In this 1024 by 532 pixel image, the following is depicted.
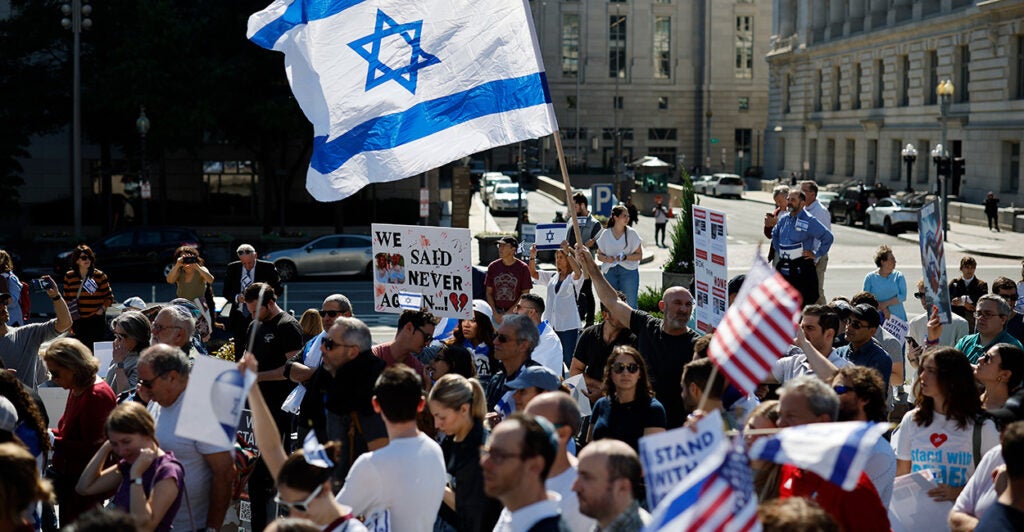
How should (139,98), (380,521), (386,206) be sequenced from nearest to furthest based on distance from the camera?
(380,521) → (139,98) → (386,206)

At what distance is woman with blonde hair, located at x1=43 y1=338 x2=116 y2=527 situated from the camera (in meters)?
6.48

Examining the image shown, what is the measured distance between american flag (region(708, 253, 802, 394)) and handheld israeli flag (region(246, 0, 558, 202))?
14.3ft

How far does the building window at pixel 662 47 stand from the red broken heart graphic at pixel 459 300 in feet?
312

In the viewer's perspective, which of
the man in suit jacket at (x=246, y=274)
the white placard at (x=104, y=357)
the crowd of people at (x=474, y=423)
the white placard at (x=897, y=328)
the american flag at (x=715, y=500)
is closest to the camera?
the american flag at (x=715, y=500)

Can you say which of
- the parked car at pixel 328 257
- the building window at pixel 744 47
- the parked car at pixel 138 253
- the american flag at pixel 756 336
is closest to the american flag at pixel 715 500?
the american flag at pixel 756 336

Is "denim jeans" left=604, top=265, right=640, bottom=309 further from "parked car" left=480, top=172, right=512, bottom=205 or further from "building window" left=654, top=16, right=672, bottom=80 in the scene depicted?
"building window" left=654, top=16, right=672, bottom=80

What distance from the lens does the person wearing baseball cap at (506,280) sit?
1201cm

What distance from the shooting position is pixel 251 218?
42125 mm

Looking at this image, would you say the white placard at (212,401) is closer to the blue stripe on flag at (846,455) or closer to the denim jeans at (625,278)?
the blue stripe on flag at (846,455)

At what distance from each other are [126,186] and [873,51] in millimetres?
47384

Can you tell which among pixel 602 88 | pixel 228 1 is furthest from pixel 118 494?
pixel 602 88

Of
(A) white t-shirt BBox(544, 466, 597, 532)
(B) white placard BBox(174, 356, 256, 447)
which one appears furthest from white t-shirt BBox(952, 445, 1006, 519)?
(B) white placard BBox(174, 356, 256, 447)

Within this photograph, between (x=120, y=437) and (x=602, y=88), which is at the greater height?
(x=602, y=88)

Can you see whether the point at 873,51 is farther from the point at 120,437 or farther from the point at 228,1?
the point at 120,437
